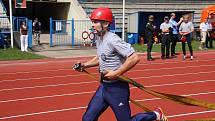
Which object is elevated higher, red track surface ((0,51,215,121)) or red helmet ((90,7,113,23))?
red helmet ((90,7,113,23))

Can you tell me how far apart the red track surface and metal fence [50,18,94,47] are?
661cm

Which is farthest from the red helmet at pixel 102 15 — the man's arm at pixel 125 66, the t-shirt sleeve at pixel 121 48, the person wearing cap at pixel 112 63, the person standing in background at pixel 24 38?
the person standing in background at pixel 24 38

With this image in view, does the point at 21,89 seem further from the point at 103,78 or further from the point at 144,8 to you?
the point at 144,8

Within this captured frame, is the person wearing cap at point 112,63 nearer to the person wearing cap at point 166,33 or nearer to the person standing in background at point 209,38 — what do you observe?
the person wearing cap at point 166,33

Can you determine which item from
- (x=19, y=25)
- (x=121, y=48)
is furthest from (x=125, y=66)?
(x=19, y=25)

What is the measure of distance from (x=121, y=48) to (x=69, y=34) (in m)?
19.4

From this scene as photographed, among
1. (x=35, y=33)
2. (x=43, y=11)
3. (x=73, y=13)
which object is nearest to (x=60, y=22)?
(x=35, y=33)

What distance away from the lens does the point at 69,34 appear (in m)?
24.2

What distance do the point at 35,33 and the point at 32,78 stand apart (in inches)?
457

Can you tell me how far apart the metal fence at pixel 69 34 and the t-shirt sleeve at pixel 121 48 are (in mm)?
18288

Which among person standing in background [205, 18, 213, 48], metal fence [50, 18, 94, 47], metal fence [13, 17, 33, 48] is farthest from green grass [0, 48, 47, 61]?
person standing in background [205, 18, 213, 48]

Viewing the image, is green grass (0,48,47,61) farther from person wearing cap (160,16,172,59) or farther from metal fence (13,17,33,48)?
person wearing cap (160,16,172,59)

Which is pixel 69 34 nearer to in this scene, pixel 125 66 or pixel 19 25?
pixel 19 25

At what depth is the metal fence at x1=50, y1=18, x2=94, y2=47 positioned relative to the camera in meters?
23.7
